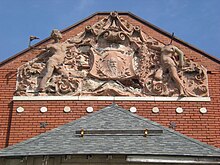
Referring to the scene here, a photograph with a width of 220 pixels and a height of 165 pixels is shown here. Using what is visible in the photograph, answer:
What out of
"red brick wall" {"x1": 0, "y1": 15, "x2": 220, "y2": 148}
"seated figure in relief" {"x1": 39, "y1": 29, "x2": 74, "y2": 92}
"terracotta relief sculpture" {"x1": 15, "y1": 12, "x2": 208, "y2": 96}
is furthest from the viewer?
"seated figure in relief" {"x1": 39, "y1": 29, "x2": 74, "y2": 92}

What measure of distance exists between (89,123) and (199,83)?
346 centimetres

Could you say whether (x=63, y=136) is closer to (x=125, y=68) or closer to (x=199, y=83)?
(x=125, y=68)

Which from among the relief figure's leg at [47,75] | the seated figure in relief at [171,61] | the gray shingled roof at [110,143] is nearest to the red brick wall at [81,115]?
the relief figure's leg at [47,75]

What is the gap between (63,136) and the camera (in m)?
10.4

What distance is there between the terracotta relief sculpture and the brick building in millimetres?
27

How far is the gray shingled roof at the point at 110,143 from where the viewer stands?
9539 millimetres

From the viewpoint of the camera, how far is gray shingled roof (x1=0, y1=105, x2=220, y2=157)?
376 inches

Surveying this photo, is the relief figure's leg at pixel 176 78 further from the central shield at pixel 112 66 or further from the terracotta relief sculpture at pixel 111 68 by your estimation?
the central shield at pixel 112 66

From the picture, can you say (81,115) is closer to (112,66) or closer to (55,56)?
(112,66)

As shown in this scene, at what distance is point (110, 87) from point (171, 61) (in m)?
1.84

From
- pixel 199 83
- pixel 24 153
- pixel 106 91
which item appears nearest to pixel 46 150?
pixel 24 153

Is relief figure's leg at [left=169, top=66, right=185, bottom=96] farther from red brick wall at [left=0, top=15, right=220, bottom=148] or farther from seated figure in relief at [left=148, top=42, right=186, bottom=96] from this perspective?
red brick wall at [left=0, top=15, right=220, bottom=148]

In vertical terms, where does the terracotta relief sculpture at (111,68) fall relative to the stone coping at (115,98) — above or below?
above

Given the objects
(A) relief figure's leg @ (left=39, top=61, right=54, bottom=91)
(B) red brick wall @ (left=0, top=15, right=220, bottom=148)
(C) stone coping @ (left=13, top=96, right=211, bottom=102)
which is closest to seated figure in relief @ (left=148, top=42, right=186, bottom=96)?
(C) stone coping @ (left=13, top=96, right=211, bottom=102)
